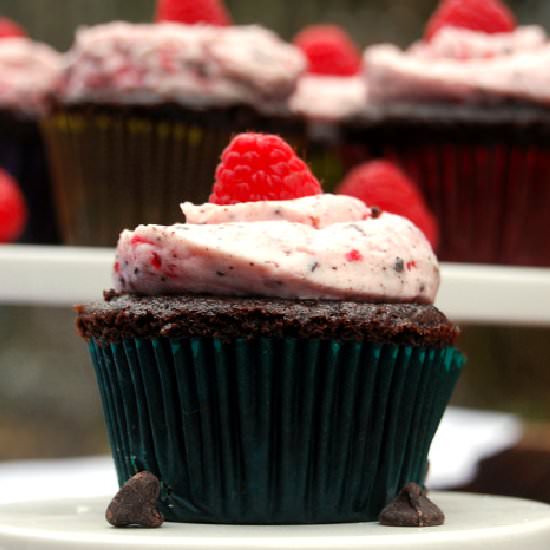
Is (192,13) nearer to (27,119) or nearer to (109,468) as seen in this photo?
(27,119)

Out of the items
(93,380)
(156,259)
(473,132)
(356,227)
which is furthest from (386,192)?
(93,380)

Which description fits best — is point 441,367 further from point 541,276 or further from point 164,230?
point 541,276

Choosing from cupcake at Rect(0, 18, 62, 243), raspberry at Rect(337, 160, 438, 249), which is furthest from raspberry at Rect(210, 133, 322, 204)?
cupcake at Rect(0, 18, 62, 243)

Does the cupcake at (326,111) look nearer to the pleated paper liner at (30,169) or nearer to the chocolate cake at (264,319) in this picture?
the pleated paper liner at (30,169)

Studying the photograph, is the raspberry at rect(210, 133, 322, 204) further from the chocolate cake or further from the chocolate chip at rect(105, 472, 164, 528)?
the chocolate chip at rect(105, 472, 164, 528)

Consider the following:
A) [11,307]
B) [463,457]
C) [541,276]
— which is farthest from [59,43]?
[541,276]

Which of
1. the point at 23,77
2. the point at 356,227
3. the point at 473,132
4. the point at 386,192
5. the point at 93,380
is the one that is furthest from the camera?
the point at 93,380

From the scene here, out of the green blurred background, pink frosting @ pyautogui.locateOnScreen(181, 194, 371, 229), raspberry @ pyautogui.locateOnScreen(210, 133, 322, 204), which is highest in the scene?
raspberry @ pyautogui.locateOnScreen(210, 133, 322, 204)
